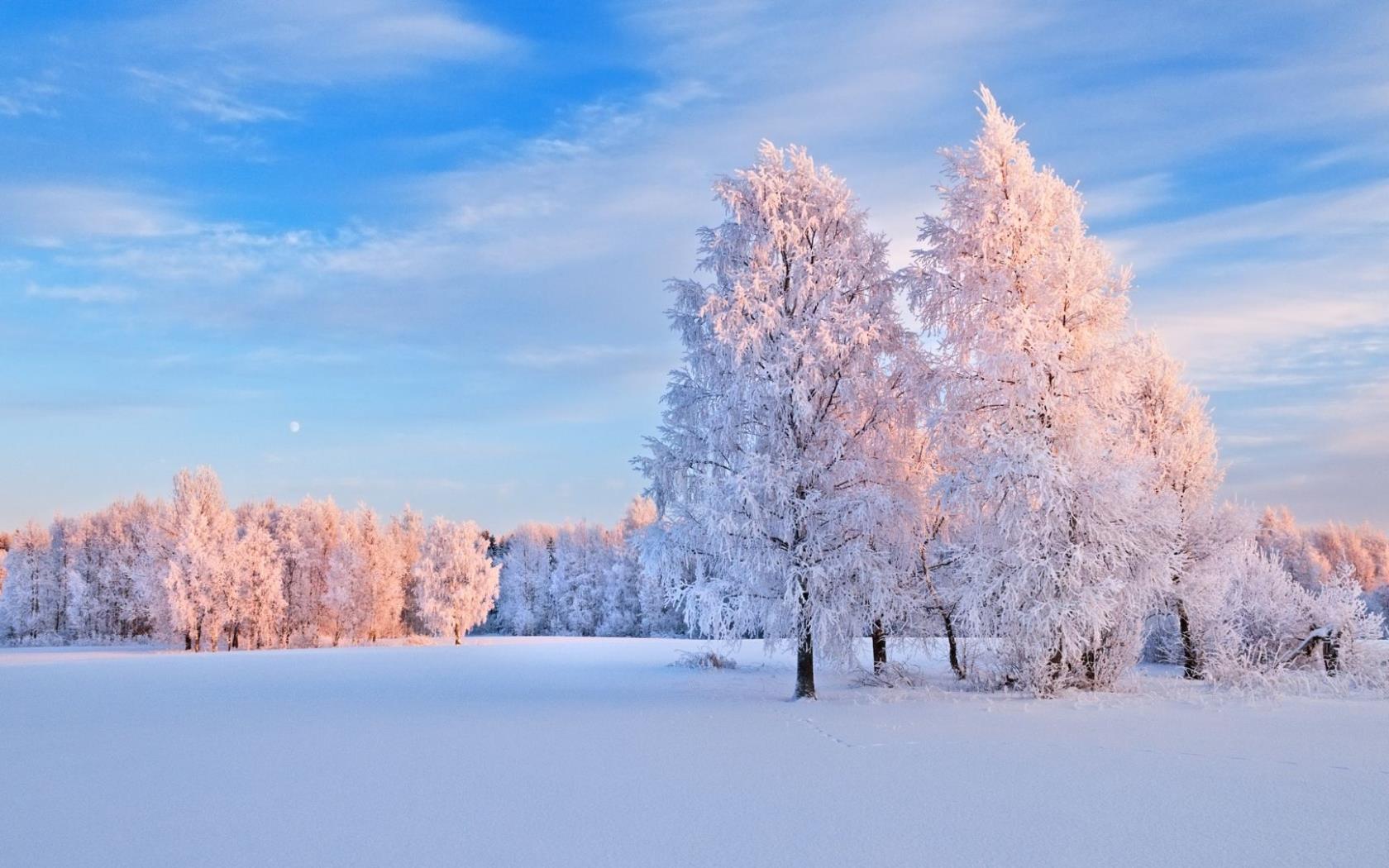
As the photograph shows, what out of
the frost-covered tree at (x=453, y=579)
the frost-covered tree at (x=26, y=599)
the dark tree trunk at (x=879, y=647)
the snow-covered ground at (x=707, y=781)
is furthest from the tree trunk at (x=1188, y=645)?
the frost-covered tree at (x=26, y=599)

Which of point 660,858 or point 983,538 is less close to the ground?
point 983,538

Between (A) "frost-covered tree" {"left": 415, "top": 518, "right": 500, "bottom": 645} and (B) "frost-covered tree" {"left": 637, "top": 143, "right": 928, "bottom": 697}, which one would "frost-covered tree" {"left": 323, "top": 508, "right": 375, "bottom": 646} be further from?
(B) "frost-covered tree" {"left": 637, "top": 143, "right": 928, "bottom": 697}

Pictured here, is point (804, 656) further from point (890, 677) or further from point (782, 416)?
point (782, 416)

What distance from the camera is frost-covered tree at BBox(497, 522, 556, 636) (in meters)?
87.2

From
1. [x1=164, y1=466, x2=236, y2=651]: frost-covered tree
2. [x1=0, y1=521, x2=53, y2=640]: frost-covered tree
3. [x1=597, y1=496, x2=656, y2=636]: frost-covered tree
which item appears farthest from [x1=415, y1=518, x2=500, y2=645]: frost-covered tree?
[x1=0, y1=521, x2=53, y2=640]: frost-covered tree

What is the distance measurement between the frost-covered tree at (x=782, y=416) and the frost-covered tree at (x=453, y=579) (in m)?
44.2

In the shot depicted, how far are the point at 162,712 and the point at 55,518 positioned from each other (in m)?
88.1

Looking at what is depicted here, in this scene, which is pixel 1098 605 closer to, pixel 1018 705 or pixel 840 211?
pixel 1018 705

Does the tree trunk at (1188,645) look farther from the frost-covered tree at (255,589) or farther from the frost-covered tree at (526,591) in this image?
the frost-covered tree at (526,591)

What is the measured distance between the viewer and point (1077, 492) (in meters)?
16.0

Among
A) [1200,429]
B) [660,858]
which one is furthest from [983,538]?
[660,858]

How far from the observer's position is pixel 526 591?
8819 centimetres

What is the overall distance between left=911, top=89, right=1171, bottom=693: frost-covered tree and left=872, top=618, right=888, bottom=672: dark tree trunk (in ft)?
8.13

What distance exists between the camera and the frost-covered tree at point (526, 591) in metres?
87.2
